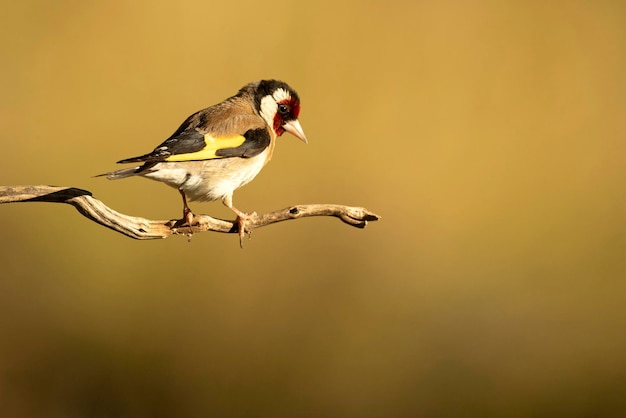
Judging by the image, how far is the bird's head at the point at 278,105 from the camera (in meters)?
3.30

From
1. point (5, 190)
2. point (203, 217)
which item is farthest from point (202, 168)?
point (5, 190)

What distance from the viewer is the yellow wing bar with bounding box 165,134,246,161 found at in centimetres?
287

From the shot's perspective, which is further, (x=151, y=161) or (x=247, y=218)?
(x=247, y=218)

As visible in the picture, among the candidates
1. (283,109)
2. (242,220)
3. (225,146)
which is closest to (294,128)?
(283,109)

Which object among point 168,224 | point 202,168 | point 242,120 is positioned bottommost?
point 168,224

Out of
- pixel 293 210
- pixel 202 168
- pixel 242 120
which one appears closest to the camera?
pixel 293 210

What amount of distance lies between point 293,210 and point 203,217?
1.34 feet

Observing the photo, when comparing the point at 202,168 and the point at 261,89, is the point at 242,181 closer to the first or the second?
the point at 202,168

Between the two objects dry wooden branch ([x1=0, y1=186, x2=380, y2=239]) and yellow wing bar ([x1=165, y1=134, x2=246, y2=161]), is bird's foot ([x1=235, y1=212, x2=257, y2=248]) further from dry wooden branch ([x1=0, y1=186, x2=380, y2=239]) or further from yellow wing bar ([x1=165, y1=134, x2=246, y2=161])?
yellow wing bar ([x1=165, y1=134, x2=246, y2=161])

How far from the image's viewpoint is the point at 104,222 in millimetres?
2635

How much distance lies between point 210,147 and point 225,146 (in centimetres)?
7

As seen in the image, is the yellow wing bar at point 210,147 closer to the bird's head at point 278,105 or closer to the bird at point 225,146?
the bird at point 225,146

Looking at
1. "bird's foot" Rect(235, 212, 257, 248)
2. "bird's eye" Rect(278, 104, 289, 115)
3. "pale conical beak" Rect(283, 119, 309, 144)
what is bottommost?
"bird's foot" Rect(235, 212, 257, 248)

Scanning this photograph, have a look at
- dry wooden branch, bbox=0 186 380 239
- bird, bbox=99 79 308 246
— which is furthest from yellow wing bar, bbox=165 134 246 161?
dry wooden branch, bbox=0 186 380 239
